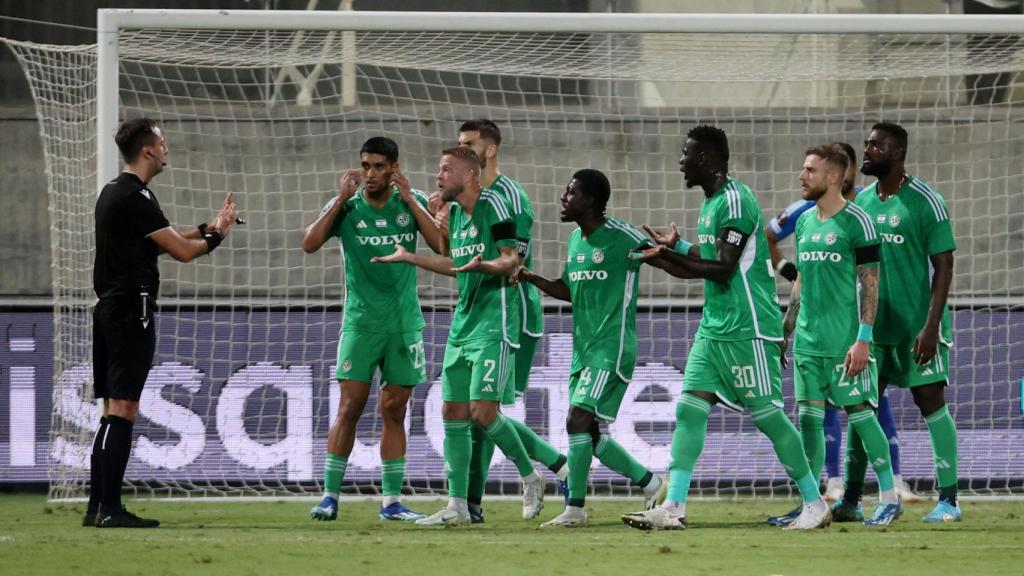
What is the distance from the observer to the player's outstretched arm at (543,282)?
6.88 m

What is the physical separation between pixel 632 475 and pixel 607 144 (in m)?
3.92

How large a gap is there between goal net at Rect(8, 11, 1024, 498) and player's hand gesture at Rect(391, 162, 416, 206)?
1405 mm

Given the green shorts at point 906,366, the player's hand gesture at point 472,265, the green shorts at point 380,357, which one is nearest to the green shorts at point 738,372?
the green shorts at point 906,366

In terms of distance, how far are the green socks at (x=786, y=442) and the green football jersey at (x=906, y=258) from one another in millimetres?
1045

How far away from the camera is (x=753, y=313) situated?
6.67 meters

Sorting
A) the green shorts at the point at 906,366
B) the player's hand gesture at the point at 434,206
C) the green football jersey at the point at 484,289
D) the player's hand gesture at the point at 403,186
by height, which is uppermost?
the player's hand gesture at the point at 403,186

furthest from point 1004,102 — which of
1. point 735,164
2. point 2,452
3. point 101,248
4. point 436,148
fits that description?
point 2,452

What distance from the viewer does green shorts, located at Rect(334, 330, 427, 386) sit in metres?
7.51

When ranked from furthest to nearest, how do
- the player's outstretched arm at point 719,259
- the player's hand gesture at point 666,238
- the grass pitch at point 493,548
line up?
the player's hand gesture at point 666,238 < the player's outstretched arm at point 719,259 < the grass pitch at point 493,548

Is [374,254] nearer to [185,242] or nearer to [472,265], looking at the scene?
[472,265]

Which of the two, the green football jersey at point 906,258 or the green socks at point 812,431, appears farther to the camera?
the green football jersey at point 906,258

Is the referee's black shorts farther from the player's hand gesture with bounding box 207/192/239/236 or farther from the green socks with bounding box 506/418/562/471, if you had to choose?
the green socks with bounding box 506/418/562/471

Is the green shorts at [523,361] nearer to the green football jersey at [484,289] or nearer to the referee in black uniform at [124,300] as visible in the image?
the green football jersey at [484,289]

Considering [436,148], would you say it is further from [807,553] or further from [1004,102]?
[807,553]
